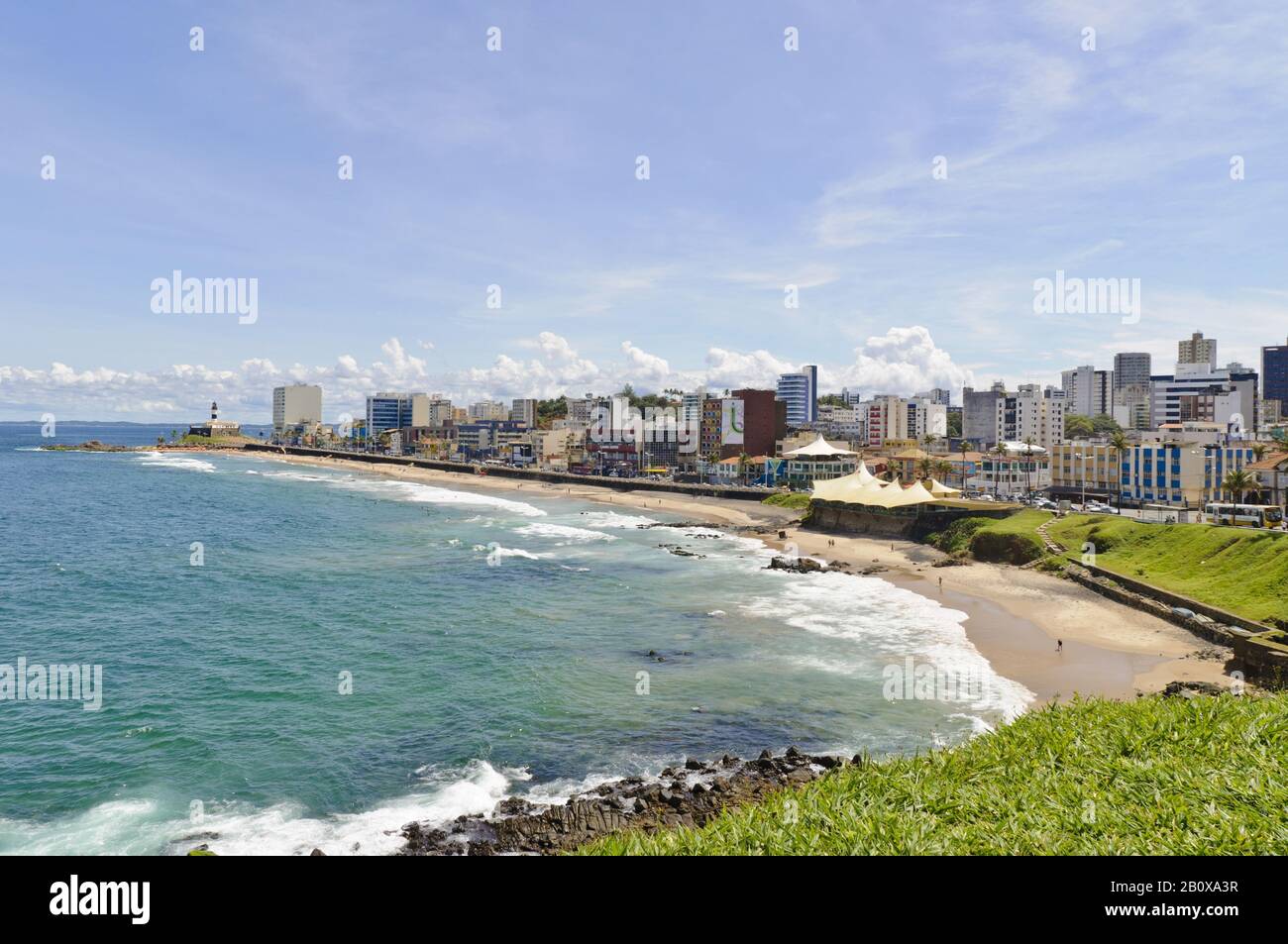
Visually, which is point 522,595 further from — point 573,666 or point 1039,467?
point 1039,467

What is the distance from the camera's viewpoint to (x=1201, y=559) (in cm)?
5041

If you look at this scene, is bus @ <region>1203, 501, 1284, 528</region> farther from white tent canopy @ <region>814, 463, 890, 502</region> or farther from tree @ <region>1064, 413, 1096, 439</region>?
tree @ <region>1064, 413, 1096, 439</region>

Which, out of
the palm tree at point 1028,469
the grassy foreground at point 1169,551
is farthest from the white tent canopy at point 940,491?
the palm tree at point 1028,469

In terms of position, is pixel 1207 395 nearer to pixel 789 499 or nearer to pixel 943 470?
pixel 943 470

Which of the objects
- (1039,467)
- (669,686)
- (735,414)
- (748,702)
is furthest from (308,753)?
(735,414)

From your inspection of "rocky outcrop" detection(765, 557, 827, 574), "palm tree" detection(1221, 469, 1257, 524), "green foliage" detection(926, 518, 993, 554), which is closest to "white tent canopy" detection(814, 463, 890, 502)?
"green foliage" detection(926, 518, 993, 554)

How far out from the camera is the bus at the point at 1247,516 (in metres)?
59.2

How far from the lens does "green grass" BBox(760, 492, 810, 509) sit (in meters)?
110

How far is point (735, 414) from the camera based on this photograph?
497 ft

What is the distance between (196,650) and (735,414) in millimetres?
120340

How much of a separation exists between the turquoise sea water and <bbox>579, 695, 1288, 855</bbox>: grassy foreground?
354 inches

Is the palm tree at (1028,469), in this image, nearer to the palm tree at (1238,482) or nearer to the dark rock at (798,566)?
the palm tree at (1238,482)

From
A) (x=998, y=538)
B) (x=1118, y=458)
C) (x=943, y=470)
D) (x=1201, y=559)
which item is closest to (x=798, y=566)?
(x=998, y=538)

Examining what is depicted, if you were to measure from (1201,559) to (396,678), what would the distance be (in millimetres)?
50877
